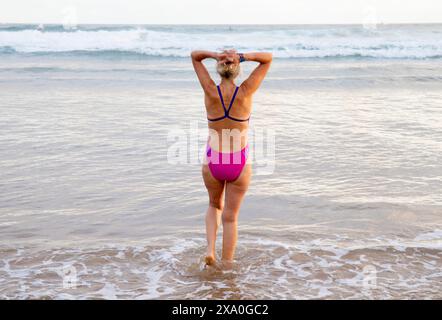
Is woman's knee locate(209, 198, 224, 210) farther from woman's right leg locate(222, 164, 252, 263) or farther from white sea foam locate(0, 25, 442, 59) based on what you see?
white sea foam locate(0, 25, 442, 59)

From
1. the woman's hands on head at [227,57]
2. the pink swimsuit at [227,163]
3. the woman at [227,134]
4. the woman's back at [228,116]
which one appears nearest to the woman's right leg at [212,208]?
the woman at [227,134]

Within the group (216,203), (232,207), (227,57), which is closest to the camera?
(227,57)

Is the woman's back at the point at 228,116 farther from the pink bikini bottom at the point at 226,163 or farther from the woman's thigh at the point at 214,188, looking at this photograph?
the woman's thigh at the point at 214,188

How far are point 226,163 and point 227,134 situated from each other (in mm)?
271

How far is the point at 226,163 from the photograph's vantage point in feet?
17.6

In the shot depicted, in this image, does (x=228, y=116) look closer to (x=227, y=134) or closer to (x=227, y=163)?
(x=227, y=134)

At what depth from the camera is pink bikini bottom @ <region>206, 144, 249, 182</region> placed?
537 centimetres

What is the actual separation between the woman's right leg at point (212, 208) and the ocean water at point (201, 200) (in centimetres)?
20

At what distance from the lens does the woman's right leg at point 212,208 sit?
17.9ft

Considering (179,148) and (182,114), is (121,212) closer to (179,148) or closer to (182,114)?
(179,148)

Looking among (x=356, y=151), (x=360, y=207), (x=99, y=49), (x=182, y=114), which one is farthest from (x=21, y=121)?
(x=99, y=49)

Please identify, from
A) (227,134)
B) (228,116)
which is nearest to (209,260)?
(227,134)

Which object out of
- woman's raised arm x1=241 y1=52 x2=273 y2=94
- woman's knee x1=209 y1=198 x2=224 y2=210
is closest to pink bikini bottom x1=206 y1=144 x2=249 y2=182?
woman's knee x1=209 y1=198 x2=224 y2=210

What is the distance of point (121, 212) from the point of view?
7000 millimetres
